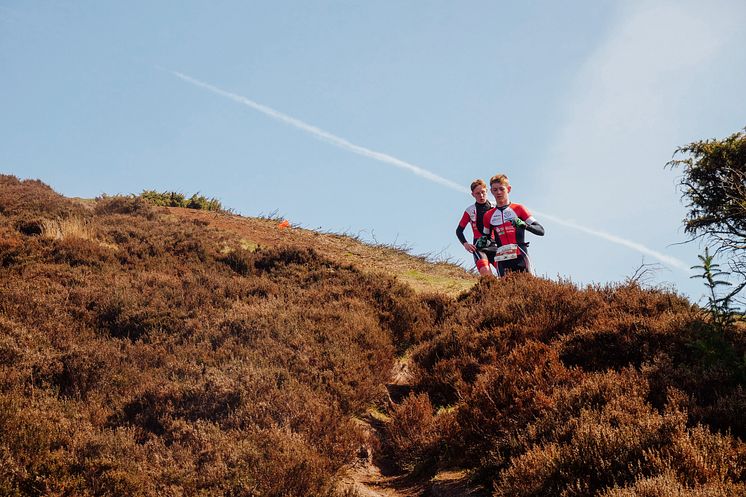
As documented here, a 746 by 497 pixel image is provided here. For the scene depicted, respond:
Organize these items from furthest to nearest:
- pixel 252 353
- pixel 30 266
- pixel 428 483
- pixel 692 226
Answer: pixel 692 226 < pixel 30 266 < pixel 252 353 < pixel 428 483

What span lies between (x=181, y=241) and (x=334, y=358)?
821 centimetres

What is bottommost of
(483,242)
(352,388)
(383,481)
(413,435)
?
(383,481)

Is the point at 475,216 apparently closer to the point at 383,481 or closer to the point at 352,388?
the point at 352,388

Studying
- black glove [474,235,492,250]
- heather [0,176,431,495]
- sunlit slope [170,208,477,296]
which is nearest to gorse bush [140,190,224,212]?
sunlit slope [170,208,477,296]

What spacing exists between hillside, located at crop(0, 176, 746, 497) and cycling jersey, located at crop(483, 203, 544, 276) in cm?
65

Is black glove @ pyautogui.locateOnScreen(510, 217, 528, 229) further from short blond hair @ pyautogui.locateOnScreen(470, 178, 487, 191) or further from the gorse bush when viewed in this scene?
the gorse bush

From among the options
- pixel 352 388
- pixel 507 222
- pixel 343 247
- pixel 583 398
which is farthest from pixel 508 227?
pixel 343 247

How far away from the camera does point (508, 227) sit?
10625mm

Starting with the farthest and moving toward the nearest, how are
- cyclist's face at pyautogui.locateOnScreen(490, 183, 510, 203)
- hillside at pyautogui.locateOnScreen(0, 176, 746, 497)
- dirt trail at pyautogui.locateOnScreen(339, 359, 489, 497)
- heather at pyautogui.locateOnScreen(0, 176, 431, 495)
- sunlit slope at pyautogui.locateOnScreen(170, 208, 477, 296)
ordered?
sunlit slope at pyautogui.locateOnScreen(170, 208, 477, 296), cyclist's face at pyautogui.locateOnScreen(490, 183, 510, 203), dirt trail at pyautogui.locateOnScreen(339, 359, 489, 497), heather at pyautogui.locateOnScreen(0, 176, 431, 495), hillside at pyautogui.locateOnScreen(0, 176, 746, 497)

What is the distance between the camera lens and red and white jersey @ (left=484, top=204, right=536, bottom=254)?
10556 mm

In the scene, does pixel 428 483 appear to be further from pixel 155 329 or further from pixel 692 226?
pixel 692 226

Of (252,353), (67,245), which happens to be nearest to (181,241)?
(67,245)

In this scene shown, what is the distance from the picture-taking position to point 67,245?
38.7 ft

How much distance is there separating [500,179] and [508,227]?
3.23ft
